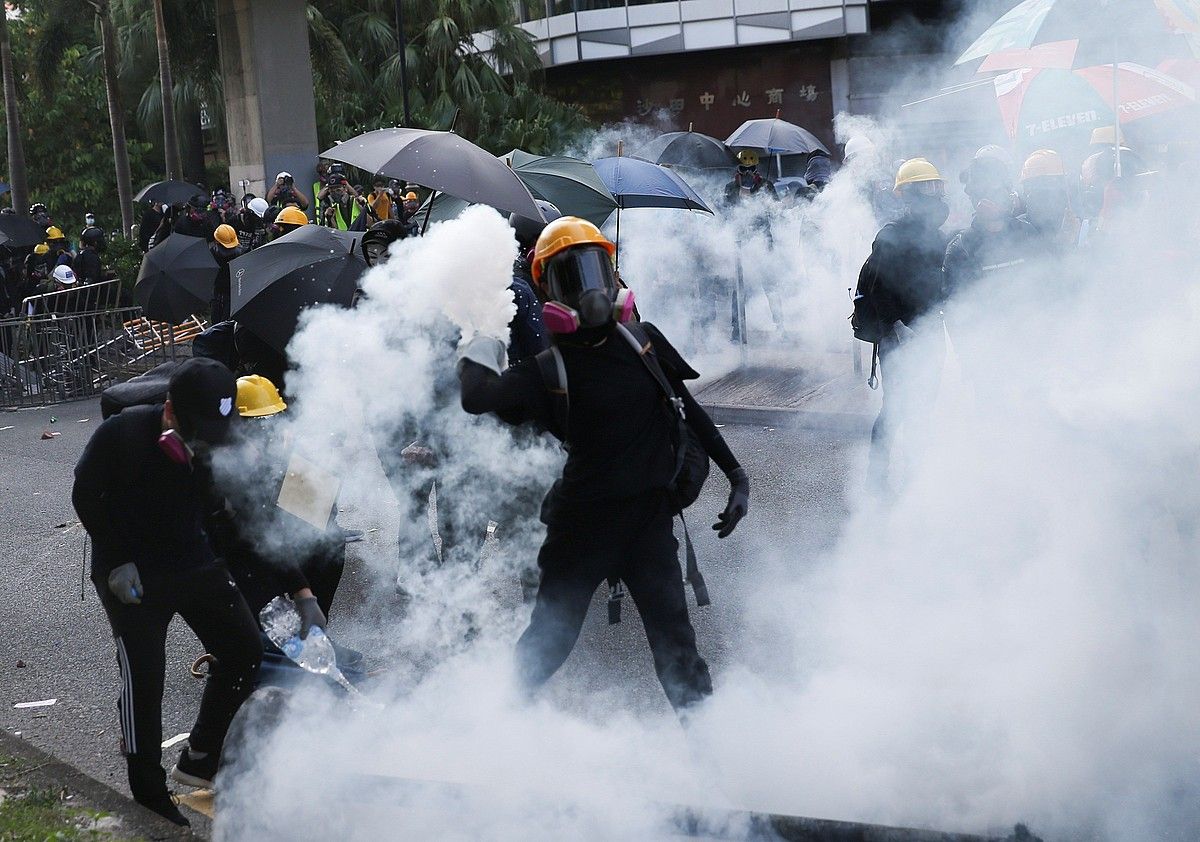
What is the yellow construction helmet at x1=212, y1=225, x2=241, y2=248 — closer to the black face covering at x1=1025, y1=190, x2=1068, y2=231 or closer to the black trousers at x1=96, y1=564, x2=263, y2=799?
the black face covering at x1=1025, y1=190, x2=1068, y2=231

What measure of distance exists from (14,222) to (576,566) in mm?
16462

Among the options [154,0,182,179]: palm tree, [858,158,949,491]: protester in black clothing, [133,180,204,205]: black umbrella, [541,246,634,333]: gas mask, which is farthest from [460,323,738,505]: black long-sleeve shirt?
[154,0,182,179]: palm tree

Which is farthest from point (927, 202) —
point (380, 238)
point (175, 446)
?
point (175, 446)

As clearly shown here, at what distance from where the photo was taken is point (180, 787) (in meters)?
4.03

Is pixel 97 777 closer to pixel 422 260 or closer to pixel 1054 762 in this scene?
pixel 422 260

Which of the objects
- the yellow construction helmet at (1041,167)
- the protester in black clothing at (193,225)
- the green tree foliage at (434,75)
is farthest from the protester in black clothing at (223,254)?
the green tree foliage at (434,75)

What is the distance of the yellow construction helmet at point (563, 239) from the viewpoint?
3.55 metres

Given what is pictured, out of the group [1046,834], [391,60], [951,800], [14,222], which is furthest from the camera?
[391,60]

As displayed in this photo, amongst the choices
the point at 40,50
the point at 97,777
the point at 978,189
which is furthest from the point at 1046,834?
the point at 40,50

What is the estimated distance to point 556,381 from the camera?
3.57 m

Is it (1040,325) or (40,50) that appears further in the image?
(40,50)

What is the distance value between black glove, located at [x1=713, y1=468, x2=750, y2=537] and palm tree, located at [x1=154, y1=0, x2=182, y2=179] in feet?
62.0

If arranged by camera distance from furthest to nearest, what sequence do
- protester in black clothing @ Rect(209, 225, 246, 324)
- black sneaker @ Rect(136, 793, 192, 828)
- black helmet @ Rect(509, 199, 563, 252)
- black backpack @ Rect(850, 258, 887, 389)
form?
1. protester in black clothing @ Rect(209, 225, 246, 324)
2. black backpack @ Rect(850, 258, 887, 389)
3. black helmet @ Rect(509, 199, 563, 252)
4. black sneaker @ Rect(136, 793, 192, 828)

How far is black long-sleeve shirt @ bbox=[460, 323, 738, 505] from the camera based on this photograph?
360cm
